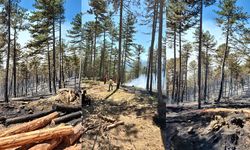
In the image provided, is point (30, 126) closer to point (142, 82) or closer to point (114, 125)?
point (114, 125)

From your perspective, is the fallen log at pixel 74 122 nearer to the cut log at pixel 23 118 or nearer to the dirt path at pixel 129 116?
the dirt path at pixel 129 116

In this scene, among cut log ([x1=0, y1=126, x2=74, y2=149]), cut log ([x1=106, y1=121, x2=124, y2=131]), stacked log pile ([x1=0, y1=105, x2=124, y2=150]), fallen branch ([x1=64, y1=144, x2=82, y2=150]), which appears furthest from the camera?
cut log ([x1=106, y1=121, x2=124, y2=131])

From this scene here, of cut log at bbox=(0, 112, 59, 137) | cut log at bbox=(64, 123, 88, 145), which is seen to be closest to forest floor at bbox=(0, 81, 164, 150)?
cut log at bbox=(64, 123, 88, 145)

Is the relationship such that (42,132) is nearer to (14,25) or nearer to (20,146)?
(20,146)

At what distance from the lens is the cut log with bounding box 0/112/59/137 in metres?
4.73

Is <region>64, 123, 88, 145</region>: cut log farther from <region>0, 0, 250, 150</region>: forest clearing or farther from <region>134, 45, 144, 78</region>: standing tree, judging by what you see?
<region>134, 45, 144, 78</region>: standing tree

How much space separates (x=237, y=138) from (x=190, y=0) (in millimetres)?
3093

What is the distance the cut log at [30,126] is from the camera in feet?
15.5

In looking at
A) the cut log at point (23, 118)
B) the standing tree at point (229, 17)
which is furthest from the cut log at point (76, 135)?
the standing tree at point (229, 17)

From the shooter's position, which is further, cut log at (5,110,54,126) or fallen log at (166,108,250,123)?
fallen log at (166,108,250,123)

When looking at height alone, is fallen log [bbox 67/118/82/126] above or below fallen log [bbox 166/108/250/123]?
below

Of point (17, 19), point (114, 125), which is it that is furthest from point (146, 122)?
point (17, 19)

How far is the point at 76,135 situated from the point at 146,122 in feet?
4.55

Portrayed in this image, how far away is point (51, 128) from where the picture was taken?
188 inches
